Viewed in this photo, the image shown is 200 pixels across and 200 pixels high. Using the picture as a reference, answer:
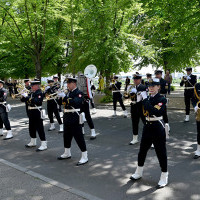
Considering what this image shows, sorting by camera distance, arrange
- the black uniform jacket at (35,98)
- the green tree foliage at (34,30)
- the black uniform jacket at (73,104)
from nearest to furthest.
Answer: the black uniform jacket at (73,104) → the black uniform jacket at (35,98) → the green tree foliage at (34,30)

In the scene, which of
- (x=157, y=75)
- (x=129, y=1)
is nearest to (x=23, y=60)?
(x=129, y=1)

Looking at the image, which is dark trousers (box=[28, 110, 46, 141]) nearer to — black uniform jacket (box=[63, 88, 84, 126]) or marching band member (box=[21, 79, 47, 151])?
marching band member (box=[21, 79, 47, 151])

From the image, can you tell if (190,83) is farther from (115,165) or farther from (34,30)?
(34,30)

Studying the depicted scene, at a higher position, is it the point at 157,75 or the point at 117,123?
the point at 157,75

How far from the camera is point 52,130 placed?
10445 mm

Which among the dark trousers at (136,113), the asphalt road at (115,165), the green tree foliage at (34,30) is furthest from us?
the green tree foliage at (34,30)

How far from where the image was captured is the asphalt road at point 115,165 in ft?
15.2

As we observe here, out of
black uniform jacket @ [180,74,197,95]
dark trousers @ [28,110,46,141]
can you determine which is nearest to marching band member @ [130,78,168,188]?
dark trousers @ [28,110,46,141]

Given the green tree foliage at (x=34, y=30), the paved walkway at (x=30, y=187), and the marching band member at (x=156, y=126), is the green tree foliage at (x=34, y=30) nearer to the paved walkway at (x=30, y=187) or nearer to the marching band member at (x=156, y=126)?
the paved walkway at (x=30, y=187)

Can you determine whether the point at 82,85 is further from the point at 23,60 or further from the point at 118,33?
the point at 23,60

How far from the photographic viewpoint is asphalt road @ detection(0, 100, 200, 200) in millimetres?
4621

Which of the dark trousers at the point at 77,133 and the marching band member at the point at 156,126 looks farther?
the dark trousers at the point at 77,133

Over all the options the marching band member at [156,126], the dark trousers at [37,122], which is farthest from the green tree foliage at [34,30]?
the marching band member at [156,126]

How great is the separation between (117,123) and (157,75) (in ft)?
11.7
